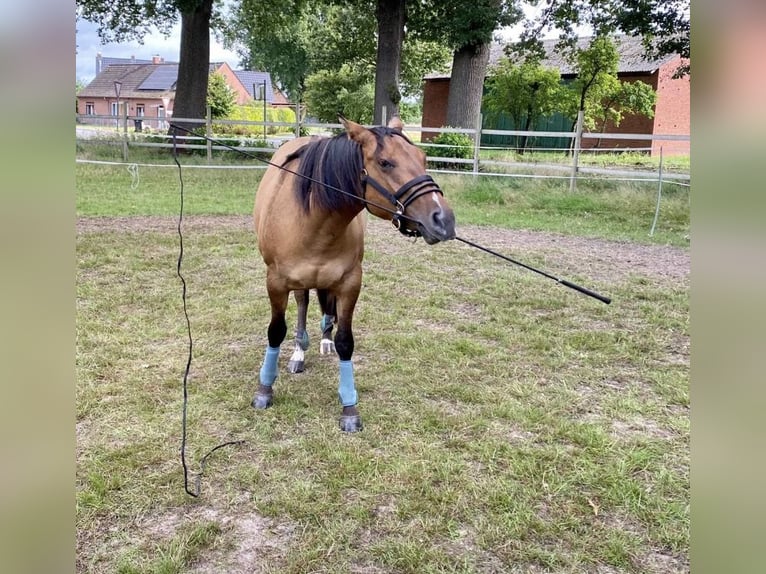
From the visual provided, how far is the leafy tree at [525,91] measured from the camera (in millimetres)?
20531

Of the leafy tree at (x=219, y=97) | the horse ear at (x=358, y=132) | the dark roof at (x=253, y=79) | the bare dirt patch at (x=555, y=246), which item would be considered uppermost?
the dark roof at (x=253, y=79)

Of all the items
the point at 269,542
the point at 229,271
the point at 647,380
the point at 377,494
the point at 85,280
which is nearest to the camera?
the point at 269,542

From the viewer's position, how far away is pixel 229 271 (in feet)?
20.5

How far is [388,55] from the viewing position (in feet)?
49.3

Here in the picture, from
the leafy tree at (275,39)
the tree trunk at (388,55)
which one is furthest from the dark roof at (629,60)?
the leafy tree at (275,39)

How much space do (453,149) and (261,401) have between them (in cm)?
1146

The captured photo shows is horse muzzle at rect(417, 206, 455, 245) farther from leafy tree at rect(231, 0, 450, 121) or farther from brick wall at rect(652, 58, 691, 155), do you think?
brick wall at rect(652, 58, 691, 155)

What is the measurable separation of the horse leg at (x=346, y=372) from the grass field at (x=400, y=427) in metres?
0.09

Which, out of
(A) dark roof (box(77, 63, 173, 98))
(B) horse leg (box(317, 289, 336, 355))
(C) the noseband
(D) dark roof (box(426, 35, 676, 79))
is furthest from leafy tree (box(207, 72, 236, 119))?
(C) the noseband

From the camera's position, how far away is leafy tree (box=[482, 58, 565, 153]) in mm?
20531

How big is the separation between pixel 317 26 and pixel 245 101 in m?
18.8

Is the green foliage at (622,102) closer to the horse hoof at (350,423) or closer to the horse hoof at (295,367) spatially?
the horse hoof at (295,367)
